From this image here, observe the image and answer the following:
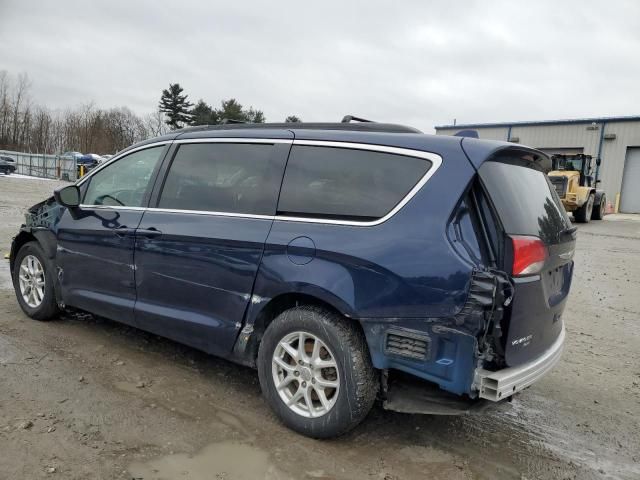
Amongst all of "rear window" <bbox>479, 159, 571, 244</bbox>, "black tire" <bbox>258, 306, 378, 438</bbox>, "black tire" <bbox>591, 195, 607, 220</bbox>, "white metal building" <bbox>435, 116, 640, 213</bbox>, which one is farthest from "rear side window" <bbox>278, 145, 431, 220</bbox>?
"white metal building" <bbox>435, 116, 640, 213</bbox>

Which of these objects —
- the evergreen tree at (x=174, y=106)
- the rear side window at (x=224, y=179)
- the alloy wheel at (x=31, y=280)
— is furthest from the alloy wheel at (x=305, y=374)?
the evergreen tree at (x=174, y=106)

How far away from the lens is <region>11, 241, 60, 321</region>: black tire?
4.64 metres

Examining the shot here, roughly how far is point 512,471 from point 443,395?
606 millimetres

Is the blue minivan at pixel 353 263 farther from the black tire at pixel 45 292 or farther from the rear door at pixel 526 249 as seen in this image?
the black tire at pixel 45 292

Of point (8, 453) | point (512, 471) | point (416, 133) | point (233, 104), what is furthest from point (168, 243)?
point (233, 104)

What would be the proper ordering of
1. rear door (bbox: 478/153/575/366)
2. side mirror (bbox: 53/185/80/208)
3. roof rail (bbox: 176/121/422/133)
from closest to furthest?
1. rear door (bbox: 478/153/575/366)
2. roof rail (bbox: 176/121/422/133)
3. side mirror (bbox: 53/185/80/208)

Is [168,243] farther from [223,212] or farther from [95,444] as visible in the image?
[95,444]

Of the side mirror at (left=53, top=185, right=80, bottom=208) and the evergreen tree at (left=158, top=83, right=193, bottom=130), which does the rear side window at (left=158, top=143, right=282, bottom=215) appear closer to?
the side mirror at (left=53, top=185, right=80, bottom=208)

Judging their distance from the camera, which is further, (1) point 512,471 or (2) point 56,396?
(2) point 56,396

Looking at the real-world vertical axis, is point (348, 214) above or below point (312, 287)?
above

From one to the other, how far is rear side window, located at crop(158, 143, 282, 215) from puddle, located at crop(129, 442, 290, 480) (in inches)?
56.5

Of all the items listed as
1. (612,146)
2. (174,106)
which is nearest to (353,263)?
(612,146)

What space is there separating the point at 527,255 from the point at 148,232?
102 inches

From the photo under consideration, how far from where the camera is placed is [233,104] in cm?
6169
